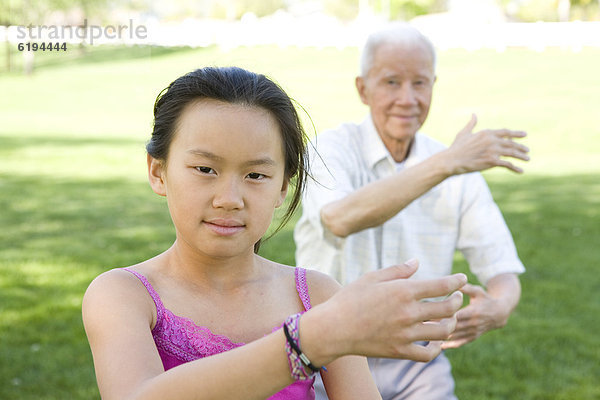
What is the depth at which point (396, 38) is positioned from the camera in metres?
3.66

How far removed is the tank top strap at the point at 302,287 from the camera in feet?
6.48

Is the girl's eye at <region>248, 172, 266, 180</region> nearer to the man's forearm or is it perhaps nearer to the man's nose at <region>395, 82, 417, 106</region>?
the man's forearm

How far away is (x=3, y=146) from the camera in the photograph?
13945mm

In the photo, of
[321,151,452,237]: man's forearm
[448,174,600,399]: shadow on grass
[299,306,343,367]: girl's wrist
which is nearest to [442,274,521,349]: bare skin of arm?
[321,151,452,237]: man's forearm

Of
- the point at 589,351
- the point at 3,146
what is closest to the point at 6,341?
the point at 589,351

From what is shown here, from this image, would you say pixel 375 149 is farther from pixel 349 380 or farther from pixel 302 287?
pixel 349 380

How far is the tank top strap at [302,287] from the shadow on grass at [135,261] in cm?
265

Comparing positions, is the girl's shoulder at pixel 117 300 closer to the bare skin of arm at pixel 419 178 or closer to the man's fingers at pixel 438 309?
the man's fingers at pixel 438 309

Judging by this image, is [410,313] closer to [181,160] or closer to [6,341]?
[181,160]

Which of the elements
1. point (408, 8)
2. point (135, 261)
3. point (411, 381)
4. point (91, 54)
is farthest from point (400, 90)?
point (408, 8)

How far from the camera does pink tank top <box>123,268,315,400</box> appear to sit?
1.80 meters

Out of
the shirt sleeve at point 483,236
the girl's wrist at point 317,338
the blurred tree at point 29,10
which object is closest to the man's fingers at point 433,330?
the girl's wrist at point 317,338

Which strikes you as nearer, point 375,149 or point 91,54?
point 375,149

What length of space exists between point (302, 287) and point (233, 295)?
184mm
